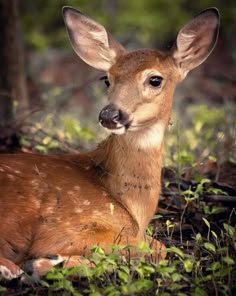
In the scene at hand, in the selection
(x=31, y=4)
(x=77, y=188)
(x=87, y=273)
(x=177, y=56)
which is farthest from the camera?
(x=31, y=4)

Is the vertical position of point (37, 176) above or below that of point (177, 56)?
below

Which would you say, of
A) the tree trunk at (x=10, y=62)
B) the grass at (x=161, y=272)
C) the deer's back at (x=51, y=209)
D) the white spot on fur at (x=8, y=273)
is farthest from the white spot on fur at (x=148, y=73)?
the tree trunk at (x=10, y=62)

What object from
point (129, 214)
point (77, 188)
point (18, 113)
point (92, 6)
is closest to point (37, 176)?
point (77, 188)

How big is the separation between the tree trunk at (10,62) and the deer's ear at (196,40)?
2.70m

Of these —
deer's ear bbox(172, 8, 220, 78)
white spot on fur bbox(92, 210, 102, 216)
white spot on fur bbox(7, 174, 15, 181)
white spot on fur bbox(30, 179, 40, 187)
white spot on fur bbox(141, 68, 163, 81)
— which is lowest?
white spot on fur bbox(92, 210, 102, 216)

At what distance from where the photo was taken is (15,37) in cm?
865

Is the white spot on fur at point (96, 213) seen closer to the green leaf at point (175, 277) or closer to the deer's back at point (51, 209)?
the deer's back at point (51, 209)

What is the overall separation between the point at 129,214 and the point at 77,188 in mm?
392

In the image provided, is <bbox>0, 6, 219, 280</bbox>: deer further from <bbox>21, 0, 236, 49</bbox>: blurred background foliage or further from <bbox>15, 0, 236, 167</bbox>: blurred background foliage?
<bbox>21, 0, 236, 49</bbox>: blurred background foliage

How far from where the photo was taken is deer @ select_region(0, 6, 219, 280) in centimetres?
515

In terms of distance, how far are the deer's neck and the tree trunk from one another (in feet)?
9.21

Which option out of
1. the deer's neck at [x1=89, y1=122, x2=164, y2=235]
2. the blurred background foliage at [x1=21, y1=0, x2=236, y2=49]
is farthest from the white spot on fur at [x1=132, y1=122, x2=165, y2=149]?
the blurred background foliage at [x1=21, y1=0, x2=236, y2=49]

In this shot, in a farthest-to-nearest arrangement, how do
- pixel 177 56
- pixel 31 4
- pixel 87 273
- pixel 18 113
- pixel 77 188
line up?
pixel 31 4 < pixel 18 113 < pixel 177 56 < pixel 77 188 < pixel 87 273

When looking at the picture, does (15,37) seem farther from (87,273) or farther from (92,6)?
(92,6)
